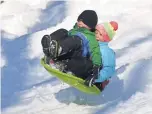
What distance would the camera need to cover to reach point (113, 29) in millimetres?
4715

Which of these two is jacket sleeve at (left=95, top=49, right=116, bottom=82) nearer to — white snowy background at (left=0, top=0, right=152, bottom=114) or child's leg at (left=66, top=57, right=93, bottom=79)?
child's leg at (left=66, top=57, right=93, bottom=79)

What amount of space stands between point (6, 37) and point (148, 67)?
5.82ft

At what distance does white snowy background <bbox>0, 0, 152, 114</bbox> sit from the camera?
4746 millimetres

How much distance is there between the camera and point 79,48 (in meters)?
4.59

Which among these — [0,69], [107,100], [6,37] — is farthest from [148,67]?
[6,37]

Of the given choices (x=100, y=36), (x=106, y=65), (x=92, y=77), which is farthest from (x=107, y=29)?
(x=92, y=77)

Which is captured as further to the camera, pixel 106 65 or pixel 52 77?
pixel 52 77

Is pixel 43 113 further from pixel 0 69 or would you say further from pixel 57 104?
pixel 0 69

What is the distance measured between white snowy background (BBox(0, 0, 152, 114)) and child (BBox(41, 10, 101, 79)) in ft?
1.01

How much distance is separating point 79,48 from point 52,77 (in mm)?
779

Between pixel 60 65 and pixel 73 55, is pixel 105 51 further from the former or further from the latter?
pixel 60 65

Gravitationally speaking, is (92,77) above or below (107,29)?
below

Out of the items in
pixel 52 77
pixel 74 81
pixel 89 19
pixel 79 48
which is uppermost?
pixel 89 19

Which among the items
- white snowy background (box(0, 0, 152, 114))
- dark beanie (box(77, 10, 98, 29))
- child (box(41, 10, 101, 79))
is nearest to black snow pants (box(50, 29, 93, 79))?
child (box(41, 10, 101, 79))
